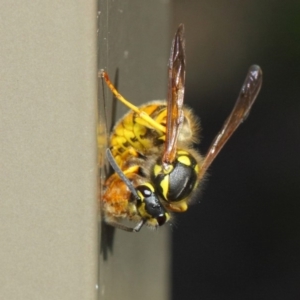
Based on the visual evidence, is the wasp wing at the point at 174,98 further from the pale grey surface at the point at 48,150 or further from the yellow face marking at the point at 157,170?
the pale grey surface at the point at 48,150

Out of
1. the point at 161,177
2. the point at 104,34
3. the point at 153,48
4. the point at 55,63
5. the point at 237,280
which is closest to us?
the point at 55,63

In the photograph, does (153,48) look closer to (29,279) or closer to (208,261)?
(29,279)

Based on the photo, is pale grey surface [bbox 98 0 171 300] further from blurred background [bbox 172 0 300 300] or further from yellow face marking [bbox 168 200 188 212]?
blurred background [bbox 172 0 300 300]

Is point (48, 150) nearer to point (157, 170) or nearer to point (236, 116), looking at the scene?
point (157, 170)

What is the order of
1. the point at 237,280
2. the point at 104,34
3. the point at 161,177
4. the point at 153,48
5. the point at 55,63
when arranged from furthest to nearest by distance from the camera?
the point at 237,280 < the point at 153,48 < the point at 161,177 < the point at 104,34 < the point at 55,63

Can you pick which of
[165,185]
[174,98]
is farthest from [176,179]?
[174,98]

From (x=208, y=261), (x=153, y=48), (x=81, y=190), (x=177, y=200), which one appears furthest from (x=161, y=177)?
(x=208, y=261)
